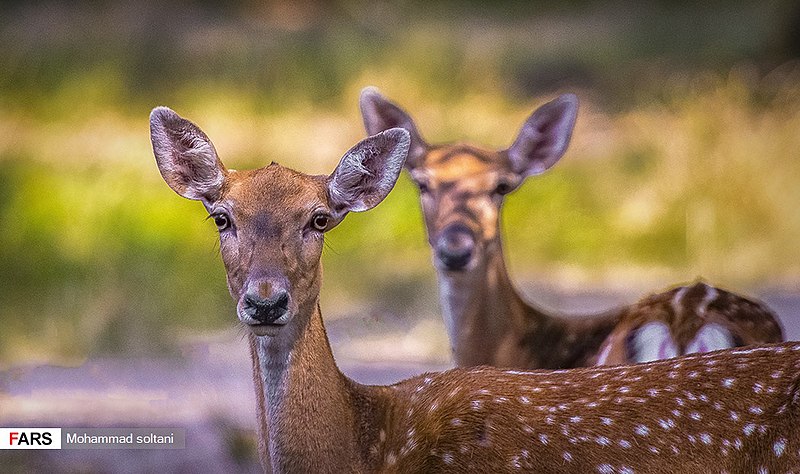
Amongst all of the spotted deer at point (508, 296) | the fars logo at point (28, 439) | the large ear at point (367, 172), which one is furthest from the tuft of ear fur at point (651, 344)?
the fars logo at point (28, 439)

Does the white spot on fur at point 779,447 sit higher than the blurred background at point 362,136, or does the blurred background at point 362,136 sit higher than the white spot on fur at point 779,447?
the blurred background at point 362,136

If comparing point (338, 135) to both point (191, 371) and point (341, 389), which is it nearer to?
point (191, 371)

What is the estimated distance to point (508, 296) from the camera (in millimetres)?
4008

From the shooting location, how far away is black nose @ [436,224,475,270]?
3734 millimetres

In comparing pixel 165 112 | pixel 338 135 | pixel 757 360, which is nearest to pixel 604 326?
pixel 757 360

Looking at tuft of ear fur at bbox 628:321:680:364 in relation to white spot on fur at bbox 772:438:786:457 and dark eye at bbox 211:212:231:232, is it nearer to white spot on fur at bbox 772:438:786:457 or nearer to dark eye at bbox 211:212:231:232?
white spot on fur at bbox 772:438:786:457

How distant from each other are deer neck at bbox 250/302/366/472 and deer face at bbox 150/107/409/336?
0.25 feet

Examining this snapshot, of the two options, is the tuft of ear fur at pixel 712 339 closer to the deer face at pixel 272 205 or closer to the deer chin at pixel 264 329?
the deer face at pixel 272 205

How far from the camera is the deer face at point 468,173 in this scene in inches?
149

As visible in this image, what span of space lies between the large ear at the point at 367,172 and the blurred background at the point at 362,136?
1.66 meters

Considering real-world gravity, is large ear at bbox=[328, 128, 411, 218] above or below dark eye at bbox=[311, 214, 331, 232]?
above

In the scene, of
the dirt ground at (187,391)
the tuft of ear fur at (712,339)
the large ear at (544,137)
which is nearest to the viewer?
the tuft of ear fur at (712,339)

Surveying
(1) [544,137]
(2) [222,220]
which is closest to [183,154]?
(2) [222,220]

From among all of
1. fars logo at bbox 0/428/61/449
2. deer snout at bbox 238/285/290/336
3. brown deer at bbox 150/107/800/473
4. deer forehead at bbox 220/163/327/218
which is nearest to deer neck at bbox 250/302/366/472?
brown deer at bbox 150/107/800/473
